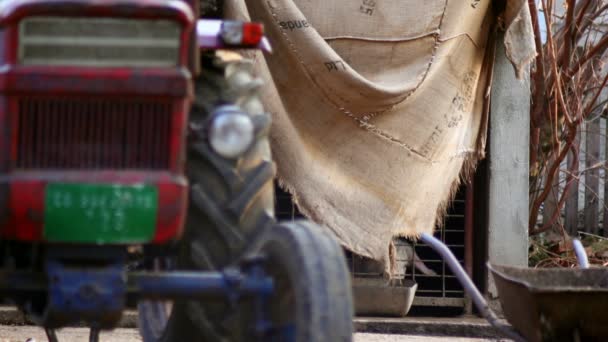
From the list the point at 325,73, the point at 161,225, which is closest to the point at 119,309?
the point at 161,225

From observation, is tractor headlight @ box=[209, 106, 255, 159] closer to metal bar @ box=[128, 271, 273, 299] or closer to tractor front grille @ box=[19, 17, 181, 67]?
tractor front grille @ box=[19, 17, 181, 67]

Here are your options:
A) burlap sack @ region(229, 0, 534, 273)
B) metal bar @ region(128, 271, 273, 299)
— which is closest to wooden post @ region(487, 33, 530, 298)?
A: burlap sack @ region(229, 0, 534, 273)

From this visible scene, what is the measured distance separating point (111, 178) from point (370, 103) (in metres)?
3.48

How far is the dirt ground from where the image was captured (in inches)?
262

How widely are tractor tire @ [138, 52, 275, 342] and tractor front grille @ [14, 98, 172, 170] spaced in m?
0.38

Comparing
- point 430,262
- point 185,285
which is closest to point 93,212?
point 185,285

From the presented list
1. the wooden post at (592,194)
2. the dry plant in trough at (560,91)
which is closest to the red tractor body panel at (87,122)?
the dry plant in trough at (560,91)

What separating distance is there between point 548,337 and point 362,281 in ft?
9.32

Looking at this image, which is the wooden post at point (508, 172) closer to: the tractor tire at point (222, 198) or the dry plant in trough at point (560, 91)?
the dry plant in trough at point (560, 91)

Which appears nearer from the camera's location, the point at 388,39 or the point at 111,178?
the point at 111,178

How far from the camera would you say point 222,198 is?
3811 millimetres

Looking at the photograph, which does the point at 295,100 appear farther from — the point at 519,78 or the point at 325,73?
the point at 519,78

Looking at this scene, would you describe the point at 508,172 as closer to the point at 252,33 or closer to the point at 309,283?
the point at 252,33

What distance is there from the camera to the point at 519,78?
6914 millimetres
